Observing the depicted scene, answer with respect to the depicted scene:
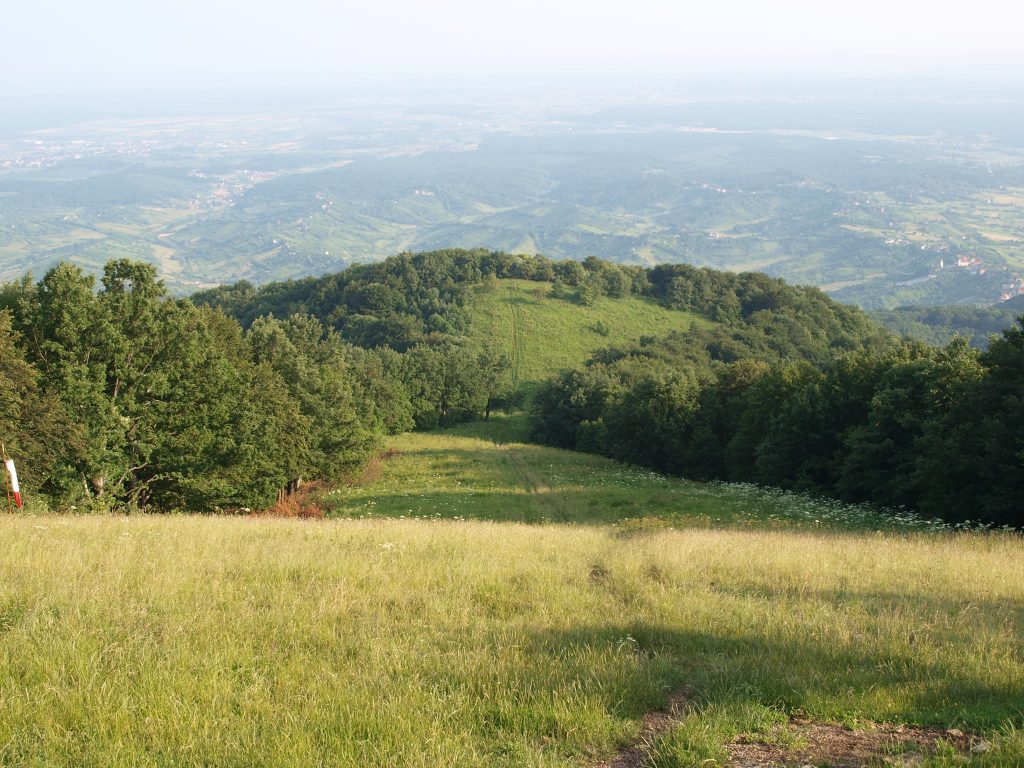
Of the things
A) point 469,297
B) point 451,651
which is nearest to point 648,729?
point 451,651

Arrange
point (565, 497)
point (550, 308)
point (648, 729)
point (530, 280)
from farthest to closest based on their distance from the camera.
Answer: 1. point (530, 280)
2. point (550, 308)
3. point (565, 497)
4. point (648, 729)

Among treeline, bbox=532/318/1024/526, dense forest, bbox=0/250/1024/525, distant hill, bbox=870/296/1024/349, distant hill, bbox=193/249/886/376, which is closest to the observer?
dense forest, bbox=0/250/1024/525

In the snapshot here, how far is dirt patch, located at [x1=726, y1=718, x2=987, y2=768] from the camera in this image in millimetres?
5027

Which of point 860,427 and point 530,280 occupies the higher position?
point 530,280

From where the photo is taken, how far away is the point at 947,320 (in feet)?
588

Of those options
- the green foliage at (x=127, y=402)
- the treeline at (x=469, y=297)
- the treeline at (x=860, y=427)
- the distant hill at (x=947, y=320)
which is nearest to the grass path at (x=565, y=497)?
the treeline at (x=860, y=427)

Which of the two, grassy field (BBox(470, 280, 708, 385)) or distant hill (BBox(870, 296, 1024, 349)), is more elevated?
grassy field (BBox(470, 280, 708, 385))

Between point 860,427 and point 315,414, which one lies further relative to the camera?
point 315,414

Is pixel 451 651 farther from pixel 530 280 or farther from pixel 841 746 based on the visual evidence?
pixel 530 280

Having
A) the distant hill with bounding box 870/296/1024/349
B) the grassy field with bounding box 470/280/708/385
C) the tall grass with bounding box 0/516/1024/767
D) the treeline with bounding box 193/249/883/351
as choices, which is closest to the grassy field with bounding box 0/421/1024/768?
the tall grass with bounding box 0/516/1024/767

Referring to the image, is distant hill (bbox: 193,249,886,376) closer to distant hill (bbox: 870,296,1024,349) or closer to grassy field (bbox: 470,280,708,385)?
grassy field (bbox: 470,280,708,385)

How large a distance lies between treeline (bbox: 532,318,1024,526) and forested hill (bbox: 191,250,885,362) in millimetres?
57967

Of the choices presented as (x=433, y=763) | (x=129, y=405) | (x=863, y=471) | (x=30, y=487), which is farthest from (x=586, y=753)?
(x=863, y=471)

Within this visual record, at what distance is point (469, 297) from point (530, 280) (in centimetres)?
1627
